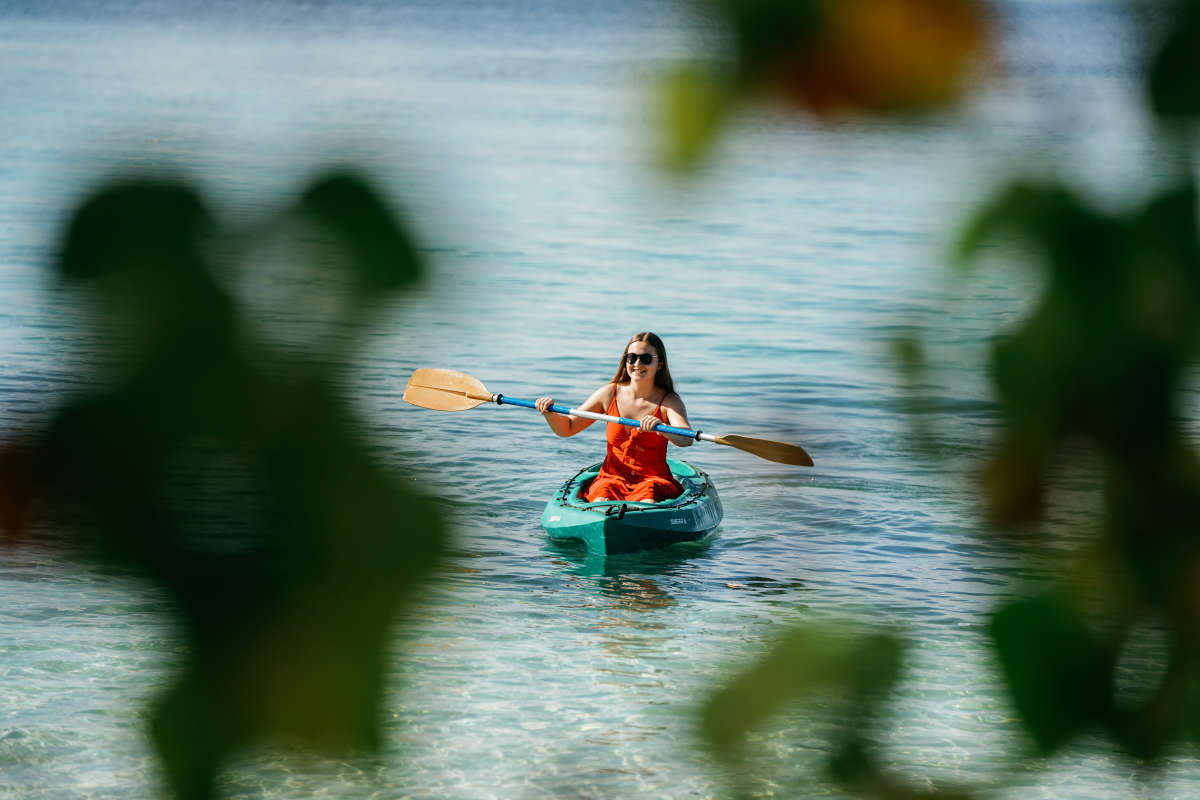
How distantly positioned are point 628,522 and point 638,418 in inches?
39.2

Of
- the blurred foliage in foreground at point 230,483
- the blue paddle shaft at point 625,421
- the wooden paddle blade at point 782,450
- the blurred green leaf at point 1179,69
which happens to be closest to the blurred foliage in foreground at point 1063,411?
the blurred green leaf at point 1179,69

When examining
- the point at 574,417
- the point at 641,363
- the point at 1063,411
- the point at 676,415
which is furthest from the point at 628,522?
the point at 1063,411

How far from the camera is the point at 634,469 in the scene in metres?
13.3

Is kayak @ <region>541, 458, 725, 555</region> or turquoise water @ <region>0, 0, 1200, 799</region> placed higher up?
turquoise water @ <region>0, 0, 1200, 799</region>

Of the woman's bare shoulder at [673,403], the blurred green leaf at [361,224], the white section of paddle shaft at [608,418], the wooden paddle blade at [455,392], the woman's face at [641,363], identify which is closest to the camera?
the blurred green leaf at [361,224]

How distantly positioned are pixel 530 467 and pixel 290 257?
15933 millimetres

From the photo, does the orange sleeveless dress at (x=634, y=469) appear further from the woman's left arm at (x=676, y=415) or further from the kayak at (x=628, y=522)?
the kayak at (x=628, y=522)

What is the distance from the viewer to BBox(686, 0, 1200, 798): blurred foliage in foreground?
0.68 metres

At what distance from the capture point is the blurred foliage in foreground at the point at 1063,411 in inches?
26.7

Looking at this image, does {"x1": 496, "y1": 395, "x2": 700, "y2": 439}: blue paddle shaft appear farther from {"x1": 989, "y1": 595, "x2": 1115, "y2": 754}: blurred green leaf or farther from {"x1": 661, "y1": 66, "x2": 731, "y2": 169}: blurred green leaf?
{"x1": 661, "y1": 66, "x2": 731, "y2": 169}: blurred green leaf

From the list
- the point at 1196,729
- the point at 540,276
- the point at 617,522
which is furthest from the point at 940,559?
the point at 540,276

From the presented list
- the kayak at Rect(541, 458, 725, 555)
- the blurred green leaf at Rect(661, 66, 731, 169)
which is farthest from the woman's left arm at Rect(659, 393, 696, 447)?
the blurred green leaf at Rect(661, 66, 731, 169)

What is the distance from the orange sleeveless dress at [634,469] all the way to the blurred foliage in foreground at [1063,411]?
1208 cm

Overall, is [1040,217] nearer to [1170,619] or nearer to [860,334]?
[860,334]
